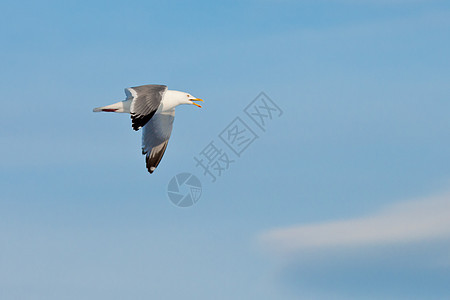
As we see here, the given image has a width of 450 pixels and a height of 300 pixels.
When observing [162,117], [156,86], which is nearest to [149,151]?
[162,117]

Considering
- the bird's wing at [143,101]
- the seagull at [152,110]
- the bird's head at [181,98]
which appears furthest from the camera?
the bird's head at [181,98]

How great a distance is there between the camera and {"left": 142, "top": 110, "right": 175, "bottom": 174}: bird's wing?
3027cm

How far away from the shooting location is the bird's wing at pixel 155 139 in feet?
99.3

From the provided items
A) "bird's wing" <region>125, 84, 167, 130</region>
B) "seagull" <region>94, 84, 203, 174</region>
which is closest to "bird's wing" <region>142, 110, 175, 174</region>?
"seagull" <region>94, 84, 203, 174</region>

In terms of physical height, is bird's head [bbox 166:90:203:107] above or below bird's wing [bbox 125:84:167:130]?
above

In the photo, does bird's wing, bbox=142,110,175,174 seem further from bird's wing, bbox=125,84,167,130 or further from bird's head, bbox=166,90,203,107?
bird's wing, bbox=125,84,167,130

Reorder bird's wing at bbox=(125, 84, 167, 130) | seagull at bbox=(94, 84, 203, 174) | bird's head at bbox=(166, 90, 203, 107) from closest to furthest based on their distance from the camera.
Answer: bird's wing at bbox=(125, 84, 167, 130), seagull at bbox=(94, 84, 203, 174), bird's head at bbox=(166, 90, 203, 107)

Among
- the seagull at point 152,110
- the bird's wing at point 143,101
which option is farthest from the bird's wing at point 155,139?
the bird's wing at point 143,101

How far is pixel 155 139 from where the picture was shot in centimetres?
3041

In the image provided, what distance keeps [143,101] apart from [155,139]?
448 cm

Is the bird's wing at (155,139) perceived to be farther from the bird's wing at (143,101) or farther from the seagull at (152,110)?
the bird's wing at (143,101)

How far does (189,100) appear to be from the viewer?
97.1 feet

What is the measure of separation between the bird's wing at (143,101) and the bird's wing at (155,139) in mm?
2629

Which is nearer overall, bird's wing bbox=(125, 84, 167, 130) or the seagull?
bird's wing bbox=(125, 84, 167, 130)
